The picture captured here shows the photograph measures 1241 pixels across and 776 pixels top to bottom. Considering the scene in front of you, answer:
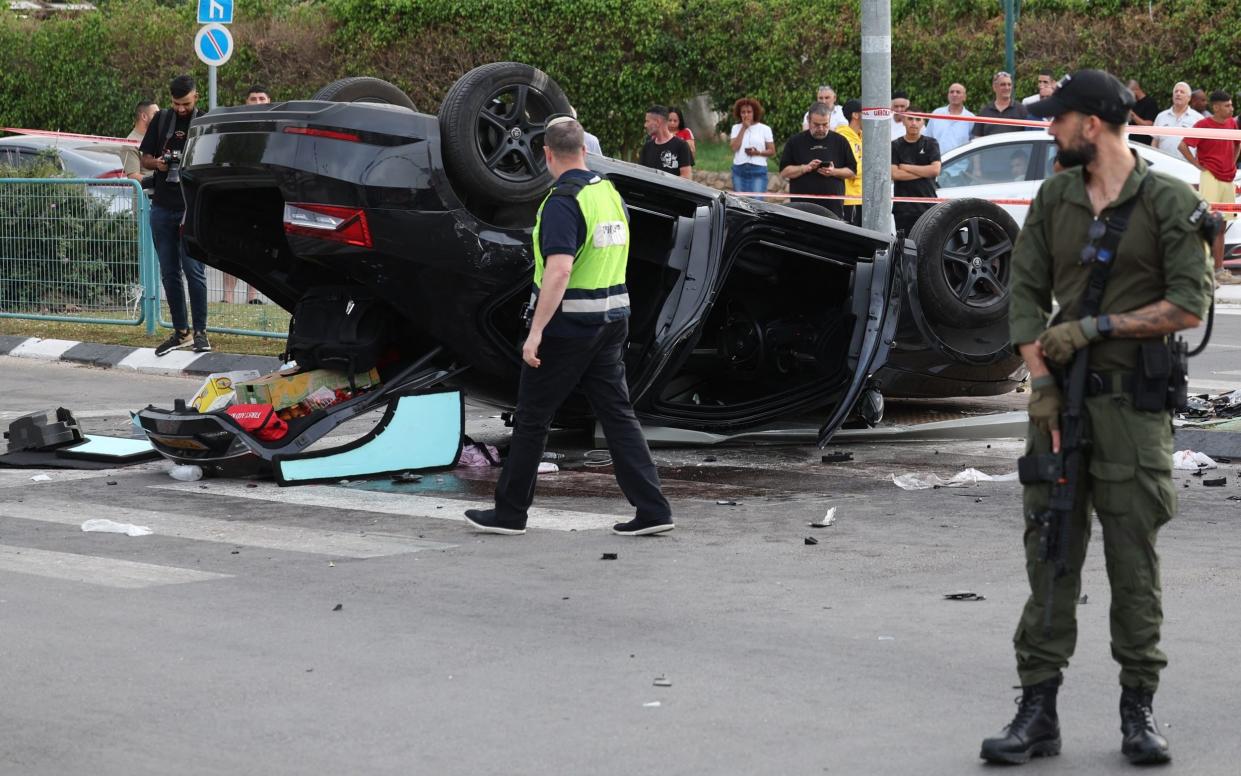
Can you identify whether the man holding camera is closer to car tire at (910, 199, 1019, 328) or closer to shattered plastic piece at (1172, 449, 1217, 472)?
car tire at (910, 199, 1019, 328)

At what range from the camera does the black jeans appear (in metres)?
7.40

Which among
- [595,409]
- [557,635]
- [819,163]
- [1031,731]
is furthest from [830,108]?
[1031,731]

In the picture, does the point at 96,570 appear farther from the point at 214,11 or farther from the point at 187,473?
the point at 214,11

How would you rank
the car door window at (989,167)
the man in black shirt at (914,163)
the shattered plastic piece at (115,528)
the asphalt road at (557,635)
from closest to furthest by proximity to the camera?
the asphalt road at (557,635), the shattered plastic piece at (115,528), the man in black shirt at (914,163), the car door window at (989,167)

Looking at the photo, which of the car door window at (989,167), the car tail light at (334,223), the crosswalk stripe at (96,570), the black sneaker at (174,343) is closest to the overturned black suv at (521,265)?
the car tail light at (334,223)

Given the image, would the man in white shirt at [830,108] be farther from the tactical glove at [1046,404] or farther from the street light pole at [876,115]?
the tactical glove at [1046,404]

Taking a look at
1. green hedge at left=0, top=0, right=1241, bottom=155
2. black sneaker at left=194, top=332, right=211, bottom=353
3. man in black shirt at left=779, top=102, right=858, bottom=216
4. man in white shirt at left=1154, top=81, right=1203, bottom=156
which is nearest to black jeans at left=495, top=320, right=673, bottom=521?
black sneaker at left=194, top=332, right=211, bottom=353

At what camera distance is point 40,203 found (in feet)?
51.0

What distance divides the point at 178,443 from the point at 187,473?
0.19m

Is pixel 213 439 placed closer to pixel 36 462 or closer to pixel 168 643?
pixel 36 462

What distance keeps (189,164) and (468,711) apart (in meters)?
4.63

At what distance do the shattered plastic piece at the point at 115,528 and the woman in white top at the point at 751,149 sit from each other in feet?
39.3

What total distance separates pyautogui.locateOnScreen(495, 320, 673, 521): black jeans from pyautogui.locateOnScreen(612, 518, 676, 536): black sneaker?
0.07 feet

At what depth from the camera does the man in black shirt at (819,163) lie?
1592cm
